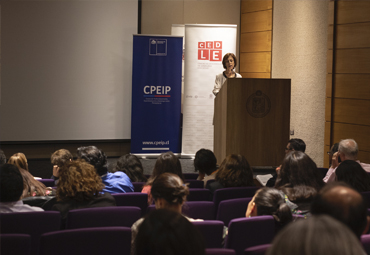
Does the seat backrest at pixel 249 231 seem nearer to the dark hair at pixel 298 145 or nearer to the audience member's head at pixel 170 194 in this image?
the audience member's head at pixel 170 194

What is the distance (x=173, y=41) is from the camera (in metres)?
8.13

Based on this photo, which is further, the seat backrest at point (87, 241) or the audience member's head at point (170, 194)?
the audience member's head at point (170, 194)

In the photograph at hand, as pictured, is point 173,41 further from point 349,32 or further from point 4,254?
point 4,254

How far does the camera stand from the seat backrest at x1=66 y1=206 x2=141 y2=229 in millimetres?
2418

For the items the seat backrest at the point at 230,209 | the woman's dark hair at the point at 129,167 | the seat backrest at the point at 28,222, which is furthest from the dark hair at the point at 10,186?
the woman's dark hair at the point at 129,167

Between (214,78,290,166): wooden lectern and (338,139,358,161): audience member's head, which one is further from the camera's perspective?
(214,78,290,166): wooden lectern

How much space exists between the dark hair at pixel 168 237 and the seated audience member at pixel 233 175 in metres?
2.38

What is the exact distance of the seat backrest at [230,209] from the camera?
280cm

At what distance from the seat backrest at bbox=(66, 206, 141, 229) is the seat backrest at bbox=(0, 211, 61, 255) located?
0.10 metres

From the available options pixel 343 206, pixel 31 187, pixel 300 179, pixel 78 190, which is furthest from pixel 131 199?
pixel 343 206

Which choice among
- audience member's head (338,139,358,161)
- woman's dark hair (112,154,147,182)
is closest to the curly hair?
woman's dark hair (112,154,147,182)

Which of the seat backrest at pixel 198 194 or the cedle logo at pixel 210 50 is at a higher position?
the cedle logo at pixel 210 50

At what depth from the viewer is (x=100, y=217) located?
2.46 metres

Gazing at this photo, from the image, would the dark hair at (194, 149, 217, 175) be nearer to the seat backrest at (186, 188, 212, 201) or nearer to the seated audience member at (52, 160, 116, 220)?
the seat backrest at (186, 188, 212, 201)
